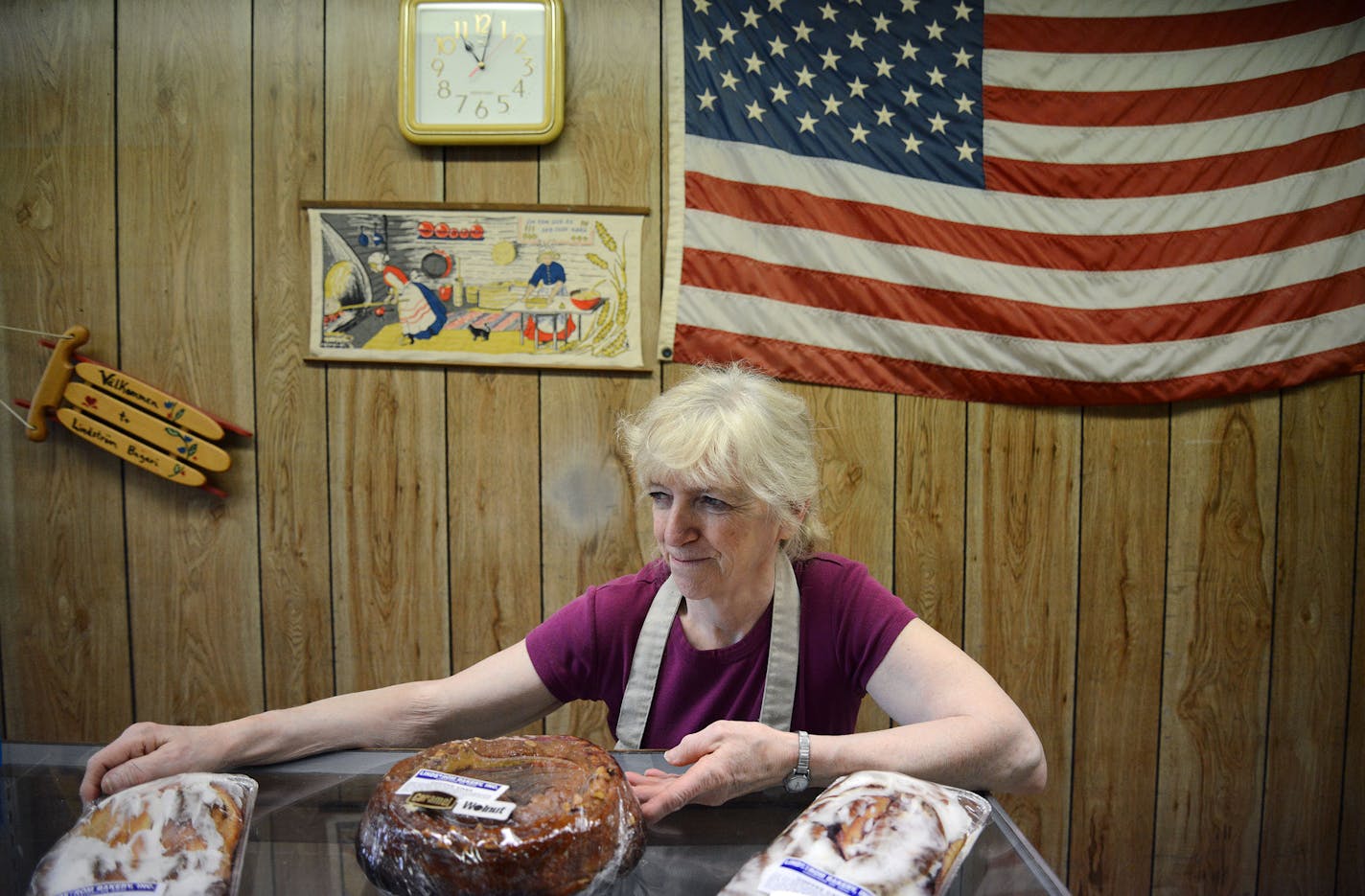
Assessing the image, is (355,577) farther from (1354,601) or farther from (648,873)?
(1354,601)

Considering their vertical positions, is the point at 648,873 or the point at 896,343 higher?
the point at 896,343

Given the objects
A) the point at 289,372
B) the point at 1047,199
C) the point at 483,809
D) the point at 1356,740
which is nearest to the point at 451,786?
the point at 483,809

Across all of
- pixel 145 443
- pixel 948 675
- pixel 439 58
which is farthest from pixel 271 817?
pixel 439 58

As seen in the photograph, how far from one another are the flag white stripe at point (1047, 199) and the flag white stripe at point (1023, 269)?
10 cm

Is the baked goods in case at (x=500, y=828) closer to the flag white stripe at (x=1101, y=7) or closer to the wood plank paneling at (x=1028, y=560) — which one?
the wood plank paneling at (x=1028, y=560)

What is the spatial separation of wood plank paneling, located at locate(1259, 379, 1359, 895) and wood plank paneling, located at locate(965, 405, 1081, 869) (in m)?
0.53

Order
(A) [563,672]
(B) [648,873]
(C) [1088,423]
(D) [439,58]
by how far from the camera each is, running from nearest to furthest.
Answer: (B) [648,873] → (A) [563,672] → (D) [439,58] → (C) [1088,423]

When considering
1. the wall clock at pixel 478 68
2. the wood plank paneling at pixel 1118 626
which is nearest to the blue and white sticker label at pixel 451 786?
the wall clock at pixel 478 68

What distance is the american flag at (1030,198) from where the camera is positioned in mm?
2072

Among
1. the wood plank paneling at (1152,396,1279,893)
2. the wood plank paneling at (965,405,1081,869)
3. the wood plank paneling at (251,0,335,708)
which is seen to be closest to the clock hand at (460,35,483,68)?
the wood plank paneling at (251,0,335,708)

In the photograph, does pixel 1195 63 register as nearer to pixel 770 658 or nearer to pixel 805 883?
pixel 770 658

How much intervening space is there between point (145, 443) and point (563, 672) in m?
1.34

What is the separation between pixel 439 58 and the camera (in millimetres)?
2004

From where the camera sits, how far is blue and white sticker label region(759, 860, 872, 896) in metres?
0.60
